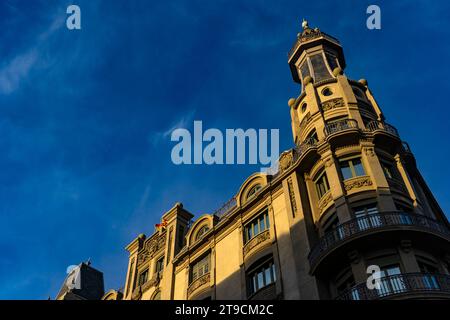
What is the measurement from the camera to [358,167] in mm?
25172

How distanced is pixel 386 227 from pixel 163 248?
20.2m

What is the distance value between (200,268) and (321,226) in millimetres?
10289

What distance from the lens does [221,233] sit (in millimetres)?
30891

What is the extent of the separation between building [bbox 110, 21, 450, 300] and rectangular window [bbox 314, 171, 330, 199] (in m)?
0.06

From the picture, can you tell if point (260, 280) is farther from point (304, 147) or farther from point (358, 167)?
point (304, 147)

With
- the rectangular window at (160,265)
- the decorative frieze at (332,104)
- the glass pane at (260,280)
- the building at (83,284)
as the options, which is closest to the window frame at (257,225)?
the glass pane at (260,280)

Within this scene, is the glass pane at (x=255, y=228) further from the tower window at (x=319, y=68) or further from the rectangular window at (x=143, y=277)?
the tower window at (x=319, y=68)

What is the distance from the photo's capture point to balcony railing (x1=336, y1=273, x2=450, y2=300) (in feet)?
59.1

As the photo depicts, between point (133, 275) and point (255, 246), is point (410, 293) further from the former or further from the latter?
point (133, 275)

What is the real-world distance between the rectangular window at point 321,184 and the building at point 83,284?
30.3 m

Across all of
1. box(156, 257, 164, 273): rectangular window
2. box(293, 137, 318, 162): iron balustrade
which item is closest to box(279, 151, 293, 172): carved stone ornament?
box(293, 137, 318, 162): iron balustrade

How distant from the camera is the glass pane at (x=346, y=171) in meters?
24.8
